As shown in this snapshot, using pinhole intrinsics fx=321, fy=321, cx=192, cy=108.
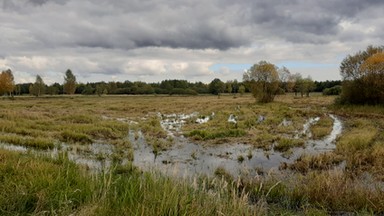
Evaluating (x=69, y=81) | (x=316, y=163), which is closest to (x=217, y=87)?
(x=69, y=81)

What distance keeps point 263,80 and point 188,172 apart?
53073 millimetres

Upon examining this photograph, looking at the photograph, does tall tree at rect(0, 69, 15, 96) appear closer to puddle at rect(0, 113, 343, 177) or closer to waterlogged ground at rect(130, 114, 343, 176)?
waterlogged ground at rect(130, 114, 343, 176)

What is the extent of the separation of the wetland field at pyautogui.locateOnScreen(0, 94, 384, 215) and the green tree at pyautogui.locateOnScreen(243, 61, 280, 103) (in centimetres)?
3269

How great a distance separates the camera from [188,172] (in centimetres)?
1303

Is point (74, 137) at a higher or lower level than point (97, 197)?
Result: lower

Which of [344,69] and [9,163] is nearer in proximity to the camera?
[9,163]

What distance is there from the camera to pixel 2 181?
7859 millimetres

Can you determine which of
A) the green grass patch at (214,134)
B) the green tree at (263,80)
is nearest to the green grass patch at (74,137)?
the green grass patch at (214,134)

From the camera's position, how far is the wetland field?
21.7 feet

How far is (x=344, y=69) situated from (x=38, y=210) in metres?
49.1

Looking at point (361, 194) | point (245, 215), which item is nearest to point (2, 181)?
point (245, 215)

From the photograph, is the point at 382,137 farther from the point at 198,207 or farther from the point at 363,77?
the point at 363,77

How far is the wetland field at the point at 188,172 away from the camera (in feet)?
21.7

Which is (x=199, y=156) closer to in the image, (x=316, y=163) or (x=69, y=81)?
(x=316, y=163)
